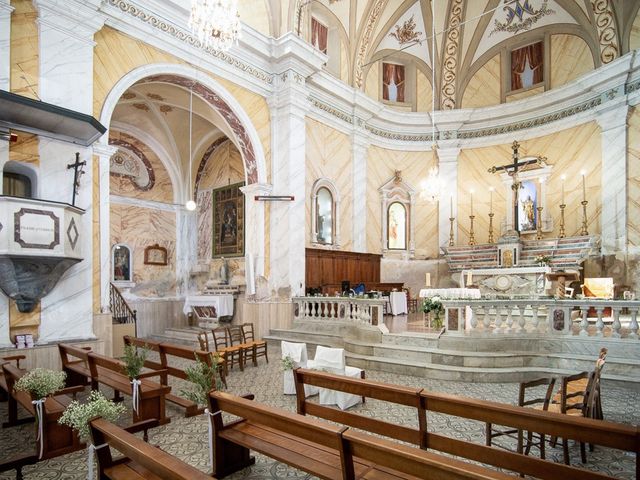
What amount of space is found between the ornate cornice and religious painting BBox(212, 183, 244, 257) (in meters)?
3.80

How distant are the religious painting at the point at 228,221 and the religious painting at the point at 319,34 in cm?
523

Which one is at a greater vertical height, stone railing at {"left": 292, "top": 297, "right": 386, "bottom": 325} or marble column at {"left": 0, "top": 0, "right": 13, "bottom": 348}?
marble column at {"left": 0, "top": 0, "right": 13, "bottom": 348}

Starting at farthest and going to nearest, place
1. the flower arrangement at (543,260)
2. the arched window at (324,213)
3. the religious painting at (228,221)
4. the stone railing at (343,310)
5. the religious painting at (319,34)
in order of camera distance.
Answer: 1. the religious painting at (228,221)
2. the religious painting at (319,34)
3. the arched window at (324,213)
4. the flower arrangement at (543,260)
5. the stone railing at (343,310)

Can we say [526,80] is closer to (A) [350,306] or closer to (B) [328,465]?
(A) [350,306]

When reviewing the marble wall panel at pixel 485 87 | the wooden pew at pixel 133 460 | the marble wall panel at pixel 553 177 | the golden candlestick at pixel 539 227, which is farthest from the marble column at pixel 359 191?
the wooden pew at pixel 133 460

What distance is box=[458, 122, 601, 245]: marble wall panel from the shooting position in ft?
42.7

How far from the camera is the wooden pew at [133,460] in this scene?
209cm

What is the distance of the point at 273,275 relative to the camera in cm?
1145

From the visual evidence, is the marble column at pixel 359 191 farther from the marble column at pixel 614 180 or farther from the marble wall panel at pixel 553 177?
the marble column at pixel 614 180

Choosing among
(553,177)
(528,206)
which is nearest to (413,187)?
(528,206)

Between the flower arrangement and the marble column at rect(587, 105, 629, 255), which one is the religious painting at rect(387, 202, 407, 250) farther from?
the marble column at rect(587, 105, 629, 255)

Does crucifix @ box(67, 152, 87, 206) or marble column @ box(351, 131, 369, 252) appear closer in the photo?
crucifix @ box(67, 152, 87, 206)

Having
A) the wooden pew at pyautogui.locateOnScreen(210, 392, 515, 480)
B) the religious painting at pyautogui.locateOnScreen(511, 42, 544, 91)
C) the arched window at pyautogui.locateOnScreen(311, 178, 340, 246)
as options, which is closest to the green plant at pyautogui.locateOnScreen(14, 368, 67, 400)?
the wooden pew at pyautogui.locateOnScreen(210, 392, 515, 480)

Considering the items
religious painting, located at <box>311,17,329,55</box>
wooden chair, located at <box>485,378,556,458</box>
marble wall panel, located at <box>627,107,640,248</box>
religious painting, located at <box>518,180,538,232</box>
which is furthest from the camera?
religious painting, located at <box>518,180,538,232</box>
